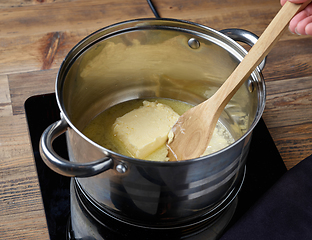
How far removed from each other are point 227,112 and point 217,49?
0.59 feet

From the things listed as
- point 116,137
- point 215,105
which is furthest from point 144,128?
point 215,105

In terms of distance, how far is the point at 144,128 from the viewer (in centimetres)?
70

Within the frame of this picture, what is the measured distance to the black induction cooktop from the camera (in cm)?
61

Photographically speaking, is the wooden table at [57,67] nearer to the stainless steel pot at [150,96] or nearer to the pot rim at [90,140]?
the stainless steel pot at [150,96]

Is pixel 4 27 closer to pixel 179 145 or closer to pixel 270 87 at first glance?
pixel 179 145

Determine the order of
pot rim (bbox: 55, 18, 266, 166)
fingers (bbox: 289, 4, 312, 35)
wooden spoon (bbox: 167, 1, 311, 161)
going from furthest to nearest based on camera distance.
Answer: fingers (bbox: 289, 4, 312, 35) → wooden spoon (bbox: 167, 1, 311, 161) → pot rim (bbox: 55, 18, 266, 166)

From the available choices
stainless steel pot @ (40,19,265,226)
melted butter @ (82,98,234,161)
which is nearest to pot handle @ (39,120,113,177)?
stainless steel pot @ (40,19,265,226)

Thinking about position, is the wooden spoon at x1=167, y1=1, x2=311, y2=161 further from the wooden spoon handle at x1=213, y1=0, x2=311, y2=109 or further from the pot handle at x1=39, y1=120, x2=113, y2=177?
the pot handle at x1=39, y1=120, x2=113, y2=177

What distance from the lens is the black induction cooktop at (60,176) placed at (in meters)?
0.61

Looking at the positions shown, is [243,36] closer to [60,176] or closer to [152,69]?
[152,69]

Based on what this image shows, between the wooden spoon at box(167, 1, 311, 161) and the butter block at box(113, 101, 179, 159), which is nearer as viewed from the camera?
the wooden spoon at box(167, 1, 311, 161)

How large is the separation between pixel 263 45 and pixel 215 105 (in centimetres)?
13

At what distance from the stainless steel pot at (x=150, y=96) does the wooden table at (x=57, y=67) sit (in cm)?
10

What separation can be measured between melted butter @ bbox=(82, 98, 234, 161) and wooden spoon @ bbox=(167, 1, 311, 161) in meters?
0.06
